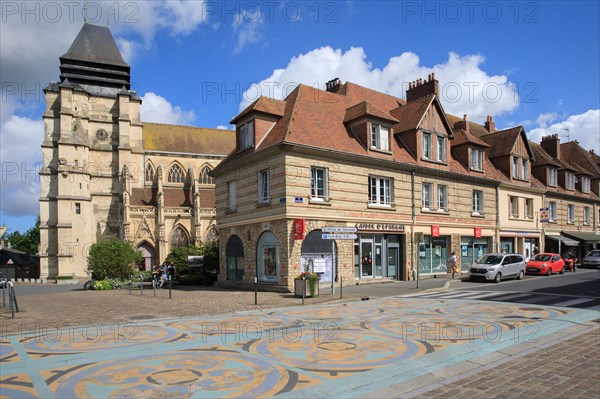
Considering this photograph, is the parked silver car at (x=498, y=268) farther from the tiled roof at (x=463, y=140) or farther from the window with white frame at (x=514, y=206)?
the window with white frame at (x=514, y=206)

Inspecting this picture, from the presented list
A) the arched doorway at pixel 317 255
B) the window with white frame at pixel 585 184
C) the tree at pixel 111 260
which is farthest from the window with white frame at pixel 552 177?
the tree at pixel 111 260

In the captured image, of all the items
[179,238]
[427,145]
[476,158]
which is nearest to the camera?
[427,145]

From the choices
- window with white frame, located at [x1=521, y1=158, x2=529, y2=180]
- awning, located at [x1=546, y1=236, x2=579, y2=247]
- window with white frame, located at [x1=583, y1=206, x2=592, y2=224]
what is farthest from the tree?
window with white frame, located at [x1=583, y1=206, x2=592, y2=224]

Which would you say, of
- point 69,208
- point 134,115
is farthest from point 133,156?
point 69,208

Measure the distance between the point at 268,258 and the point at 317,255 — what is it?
2373mm

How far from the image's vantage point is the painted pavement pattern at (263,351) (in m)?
6.36

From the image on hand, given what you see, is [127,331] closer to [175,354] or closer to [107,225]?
[175,354]

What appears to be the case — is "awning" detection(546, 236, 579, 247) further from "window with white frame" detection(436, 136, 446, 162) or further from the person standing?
"window with white frame" detection(436, 136, 446, 162)

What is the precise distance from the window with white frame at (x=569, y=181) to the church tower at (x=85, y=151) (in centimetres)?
4146

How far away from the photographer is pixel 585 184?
43.7 m

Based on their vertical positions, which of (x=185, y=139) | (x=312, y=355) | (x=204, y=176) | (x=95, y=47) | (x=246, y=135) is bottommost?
(x=312, y=355)

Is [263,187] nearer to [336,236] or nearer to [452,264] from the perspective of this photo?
[336,236]

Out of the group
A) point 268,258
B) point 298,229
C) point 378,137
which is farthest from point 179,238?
point 298,229

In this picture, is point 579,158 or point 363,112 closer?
point 363,112
